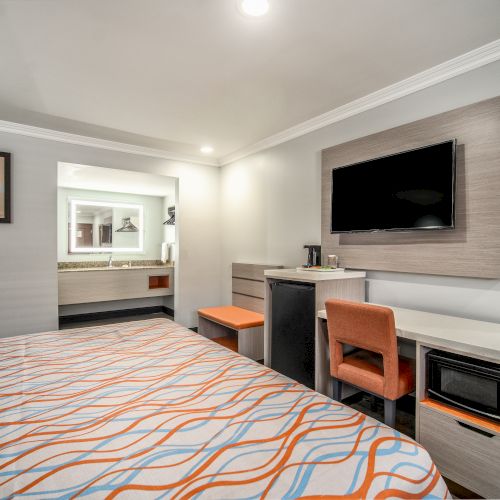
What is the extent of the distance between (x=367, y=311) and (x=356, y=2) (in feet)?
5.64

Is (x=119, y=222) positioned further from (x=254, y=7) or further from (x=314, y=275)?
(x=254, y=7)

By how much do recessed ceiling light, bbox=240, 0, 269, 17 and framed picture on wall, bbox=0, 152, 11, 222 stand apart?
3.04m

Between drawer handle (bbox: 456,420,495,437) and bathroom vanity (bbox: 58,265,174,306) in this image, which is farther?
bathroom vanity (bbox: 58,265,174,306)

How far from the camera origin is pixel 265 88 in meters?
2.73

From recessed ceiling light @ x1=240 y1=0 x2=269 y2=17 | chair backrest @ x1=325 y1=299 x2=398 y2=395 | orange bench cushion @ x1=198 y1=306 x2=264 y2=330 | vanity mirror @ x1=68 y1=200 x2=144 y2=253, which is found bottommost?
orange bench cushion @ x1=198 y1=306 x2=264 y2=330

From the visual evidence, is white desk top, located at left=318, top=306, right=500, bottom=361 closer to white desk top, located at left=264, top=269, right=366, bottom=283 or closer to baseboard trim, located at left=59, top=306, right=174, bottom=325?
white desk top, located at left=264, top=269, right=366, bottom=283

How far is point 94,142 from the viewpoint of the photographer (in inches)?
156

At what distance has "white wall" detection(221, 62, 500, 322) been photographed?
2.25m

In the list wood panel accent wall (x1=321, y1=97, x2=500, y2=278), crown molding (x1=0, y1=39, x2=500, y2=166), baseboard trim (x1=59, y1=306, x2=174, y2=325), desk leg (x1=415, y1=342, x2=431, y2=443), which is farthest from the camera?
baseboard trim (x1=59, y1=306, x2=174, y2=325)

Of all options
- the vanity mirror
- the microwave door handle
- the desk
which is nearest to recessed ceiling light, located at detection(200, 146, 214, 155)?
the vanity mirror

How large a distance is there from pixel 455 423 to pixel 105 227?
5709 millimetres

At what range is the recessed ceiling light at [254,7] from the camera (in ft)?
5.77

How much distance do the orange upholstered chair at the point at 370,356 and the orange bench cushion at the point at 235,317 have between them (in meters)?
1.34

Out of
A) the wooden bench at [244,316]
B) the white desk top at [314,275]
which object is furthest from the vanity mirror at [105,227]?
the white desk top at [314,275]
